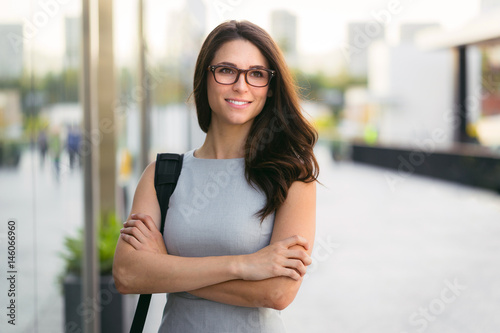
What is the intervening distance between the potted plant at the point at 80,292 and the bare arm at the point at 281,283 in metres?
2.09

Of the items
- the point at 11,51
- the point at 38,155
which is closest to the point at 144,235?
the point at 11,51

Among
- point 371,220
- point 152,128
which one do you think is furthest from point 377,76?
point 152,128

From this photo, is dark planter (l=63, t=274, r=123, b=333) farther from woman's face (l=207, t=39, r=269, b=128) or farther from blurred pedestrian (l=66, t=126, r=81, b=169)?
woman's face (l=207, t=39, r=269, b=128)

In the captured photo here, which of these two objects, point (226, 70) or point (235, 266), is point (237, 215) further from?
point (226, 70)

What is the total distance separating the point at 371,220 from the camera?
36.4 feet

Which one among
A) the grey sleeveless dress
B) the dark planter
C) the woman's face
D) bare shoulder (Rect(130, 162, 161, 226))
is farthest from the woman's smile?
the dark planter

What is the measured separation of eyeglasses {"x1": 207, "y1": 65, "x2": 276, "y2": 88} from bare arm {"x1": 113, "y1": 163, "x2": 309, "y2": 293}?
1.60ft

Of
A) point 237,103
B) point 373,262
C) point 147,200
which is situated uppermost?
point 237,103

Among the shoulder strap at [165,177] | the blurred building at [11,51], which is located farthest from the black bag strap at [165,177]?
the blurred building at [11,51]

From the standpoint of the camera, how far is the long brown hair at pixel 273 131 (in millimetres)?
1780

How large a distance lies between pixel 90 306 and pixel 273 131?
2481mm

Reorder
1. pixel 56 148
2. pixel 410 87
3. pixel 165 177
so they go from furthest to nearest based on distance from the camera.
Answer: pixel 410 87 → pixel 56 148 → pixel 165 177

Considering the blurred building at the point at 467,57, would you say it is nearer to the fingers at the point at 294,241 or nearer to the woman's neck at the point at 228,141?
the woman's neck at the point at 228,141

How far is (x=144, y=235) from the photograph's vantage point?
1.77 meters
